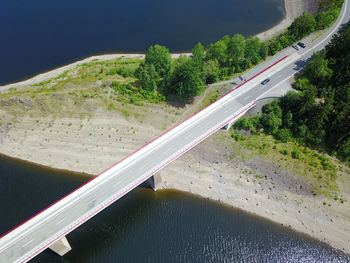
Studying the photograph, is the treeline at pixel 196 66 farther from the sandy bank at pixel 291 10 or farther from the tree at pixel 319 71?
the sandy bank at pixel 291 10

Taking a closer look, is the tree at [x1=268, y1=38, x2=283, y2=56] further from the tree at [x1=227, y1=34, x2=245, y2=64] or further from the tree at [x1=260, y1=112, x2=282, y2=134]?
the tree at [x1=260, y1=112, x2=282, y2=134]

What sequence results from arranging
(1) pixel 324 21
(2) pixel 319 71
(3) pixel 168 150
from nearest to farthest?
(3) pixel 168 150
(2) pixel 319 71
(1) pixel 324 21

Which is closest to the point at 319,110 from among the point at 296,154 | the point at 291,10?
the point at 296,154

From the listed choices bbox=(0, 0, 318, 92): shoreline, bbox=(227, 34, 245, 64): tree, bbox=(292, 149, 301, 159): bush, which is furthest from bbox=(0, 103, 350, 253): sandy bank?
bbox=(227, 34, 245, 64): tree

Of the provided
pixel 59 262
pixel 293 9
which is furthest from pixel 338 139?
pixel 293 9

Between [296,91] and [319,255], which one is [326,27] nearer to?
[296,91]

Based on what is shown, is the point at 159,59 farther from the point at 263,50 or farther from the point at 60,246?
the point at 60,246

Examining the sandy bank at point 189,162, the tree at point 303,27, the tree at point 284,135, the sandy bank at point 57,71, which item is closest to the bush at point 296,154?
the tree at point 284,135
